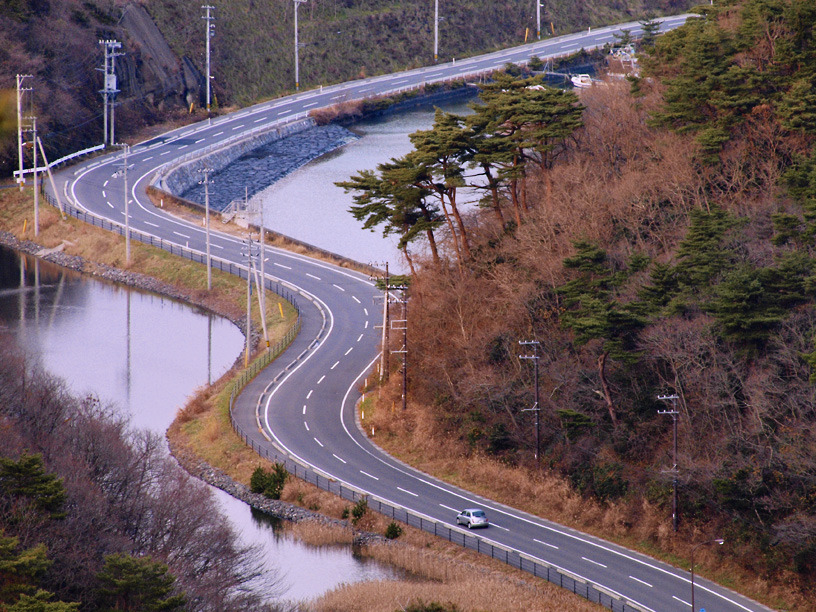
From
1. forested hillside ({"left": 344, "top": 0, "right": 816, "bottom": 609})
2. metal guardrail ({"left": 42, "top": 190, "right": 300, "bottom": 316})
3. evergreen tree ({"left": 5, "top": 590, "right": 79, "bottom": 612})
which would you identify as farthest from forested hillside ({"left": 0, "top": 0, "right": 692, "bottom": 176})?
evergreen tree ({"left": 5, "top": 590, "right": 79, "bottom": 612})

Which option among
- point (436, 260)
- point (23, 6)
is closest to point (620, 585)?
point (436, 260)

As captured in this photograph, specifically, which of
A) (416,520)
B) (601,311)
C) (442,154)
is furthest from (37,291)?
(601,311)

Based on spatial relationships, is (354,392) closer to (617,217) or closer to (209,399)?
(209,399)

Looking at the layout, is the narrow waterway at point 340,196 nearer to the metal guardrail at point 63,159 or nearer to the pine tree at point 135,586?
the metal guardrail at point 63,159

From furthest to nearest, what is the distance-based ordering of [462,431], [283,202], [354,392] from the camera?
[283,202] < [354,392] < [462,431]

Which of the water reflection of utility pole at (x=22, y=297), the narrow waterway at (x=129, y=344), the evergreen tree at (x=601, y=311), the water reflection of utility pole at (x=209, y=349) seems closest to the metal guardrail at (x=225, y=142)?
the water reflection of utility pole at (x=22, y=297)

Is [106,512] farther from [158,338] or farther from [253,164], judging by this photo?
[253,164]

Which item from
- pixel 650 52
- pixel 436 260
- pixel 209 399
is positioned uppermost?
pixel 650 52
